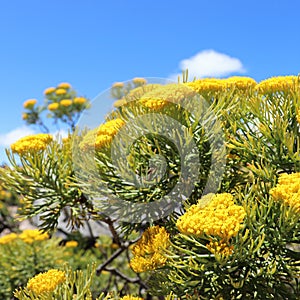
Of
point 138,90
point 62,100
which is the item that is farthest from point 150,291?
point 62,100

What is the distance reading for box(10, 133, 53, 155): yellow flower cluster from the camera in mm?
1810

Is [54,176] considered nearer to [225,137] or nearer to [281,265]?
[225,137]

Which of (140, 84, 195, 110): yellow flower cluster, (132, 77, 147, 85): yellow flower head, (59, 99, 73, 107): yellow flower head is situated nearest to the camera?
(140, 84, 195, 110): yellow flower cluster

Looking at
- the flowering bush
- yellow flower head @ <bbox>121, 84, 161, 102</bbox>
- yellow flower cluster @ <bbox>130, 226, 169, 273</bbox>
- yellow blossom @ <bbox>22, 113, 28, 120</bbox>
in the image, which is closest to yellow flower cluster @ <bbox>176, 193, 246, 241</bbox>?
the flowering bush

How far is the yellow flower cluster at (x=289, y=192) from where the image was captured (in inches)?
43.4

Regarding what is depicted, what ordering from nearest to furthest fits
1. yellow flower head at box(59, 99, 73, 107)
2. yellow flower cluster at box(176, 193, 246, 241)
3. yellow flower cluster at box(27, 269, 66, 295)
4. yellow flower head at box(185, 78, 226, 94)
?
1. yellow flower cluster at box(176, 193, 246, 241)
2. yellow flower cluster at box(27, 269, 66, 295)
3. yellow flower head at box(185, 78, 226, 94)
4. yellow flower head at box(59, 99, 73, 107)

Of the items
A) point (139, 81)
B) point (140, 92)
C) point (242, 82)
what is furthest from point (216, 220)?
point (139, 81)

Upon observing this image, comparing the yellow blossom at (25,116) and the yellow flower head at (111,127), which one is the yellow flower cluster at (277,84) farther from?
the yellow blossom at (25,116)

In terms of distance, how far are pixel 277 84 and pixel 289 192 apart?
1.71 ft

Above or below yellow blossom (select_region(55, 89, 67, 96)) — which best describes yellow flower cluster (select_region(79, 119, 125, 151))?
above

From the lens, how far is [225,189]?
1.47 m

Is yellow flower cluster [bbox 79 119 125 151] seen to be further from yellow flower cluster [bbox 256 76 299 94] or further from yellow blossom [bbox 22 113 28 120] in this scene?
A: yellow blossom [bbox 22 113 28 120]

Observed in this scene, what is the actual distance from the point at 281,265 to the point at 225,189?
34cm

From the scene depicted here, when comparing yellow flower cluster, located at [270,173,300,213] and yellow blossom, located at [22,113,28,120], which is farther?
yellow blossom, located at [22,113,28,120]
